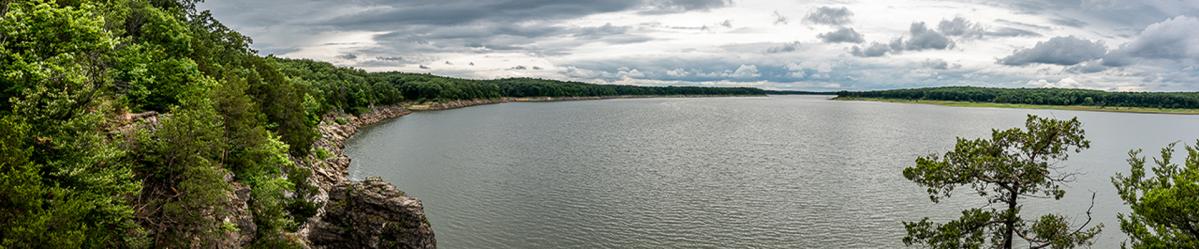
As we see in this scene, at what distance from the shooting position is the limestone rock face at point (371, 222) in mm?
27875

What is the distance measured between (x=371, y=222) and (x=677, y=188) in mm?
23692

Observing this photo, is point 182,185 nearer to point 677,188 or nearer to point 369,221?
point 369,221

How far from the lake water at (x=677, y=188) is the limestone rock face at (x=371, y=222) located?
360 centimetres

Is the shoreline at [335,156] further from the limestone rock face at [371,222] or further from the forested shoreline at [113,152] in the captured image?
the forested shoreline at [113,152]

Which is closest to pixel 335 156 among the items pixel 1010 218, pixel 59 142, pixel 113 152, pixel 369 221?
pixel 369 221

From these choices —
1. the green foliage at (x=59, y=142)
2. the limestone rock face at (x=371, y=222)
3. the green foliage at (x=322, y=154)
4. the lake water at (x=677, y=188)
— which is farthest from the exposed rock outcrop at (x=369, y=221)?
the green foliage at (x=322, y=154)

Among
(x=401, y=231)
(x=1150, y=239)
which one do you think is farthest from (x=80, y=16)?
(x=1150, y=239)

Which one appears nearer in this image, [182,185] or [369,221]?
[182,185]

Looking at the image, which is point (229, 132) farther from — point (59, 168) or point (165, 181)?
point (59, 168)

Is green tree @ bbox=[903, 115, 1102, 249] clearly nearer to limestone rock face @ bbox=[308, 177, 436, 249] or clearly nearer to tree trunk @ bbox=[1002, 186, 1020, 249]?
tree trunk @ bbox=[1002, 186, 1020, 249]

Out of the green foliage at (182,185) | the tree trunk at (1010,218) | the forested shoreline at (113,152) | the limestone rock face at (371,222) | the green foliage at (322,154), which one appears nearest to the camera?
the forested shoreline at (113,152)

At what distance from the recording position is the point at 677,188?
45.6 metres

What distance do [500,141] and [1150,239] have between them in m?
66.5

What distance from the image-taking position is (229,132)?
27734mm
